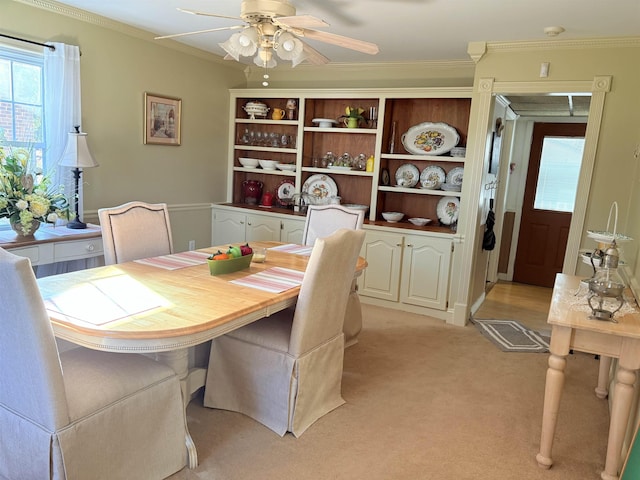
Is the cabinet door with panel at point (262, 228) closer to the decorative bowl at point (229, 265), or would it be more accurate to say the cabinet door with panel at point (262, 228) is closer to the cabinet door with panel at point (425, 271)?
the cabinet door with panel at point (425, 271)

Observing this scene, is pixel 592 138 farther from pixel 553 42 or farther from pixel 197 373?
pixel 197 373

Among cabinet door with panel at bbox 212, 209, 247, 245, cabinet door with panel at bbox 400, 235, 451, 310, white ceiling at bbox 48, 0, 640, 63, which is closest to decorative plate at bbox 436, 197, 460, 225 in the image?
cabinet door with panel at bbox 400, 235, 451, 310

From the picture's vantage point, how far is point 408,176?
4.61m

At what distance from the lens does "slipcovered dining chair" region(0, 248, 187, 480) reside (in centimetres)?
149

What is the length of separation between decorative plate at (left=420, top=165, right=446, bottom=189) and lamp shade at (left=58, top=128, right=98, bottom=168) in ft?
9.68

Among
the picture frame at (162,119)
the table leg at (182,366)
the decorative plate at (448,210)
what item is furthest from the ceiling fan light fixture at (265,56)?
the decorative plate at (448,210)

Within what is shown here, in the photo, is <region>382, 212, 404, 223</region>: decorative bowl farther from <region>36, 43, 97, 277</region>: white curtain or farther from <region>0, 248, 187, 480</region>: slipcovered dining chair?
<region>0, 248, 187, 480</region>: slipcovered dining chair

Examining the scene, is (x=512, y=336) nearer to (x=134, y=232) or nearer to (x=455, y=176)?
(x=455, y=176)

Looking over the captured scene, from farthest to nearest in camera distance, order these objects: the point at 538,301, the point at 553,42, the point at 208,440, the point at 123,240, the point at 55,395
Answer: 1. the point at 538,301
2. the point at 553,42
3. the point at 123,240
4. the point at 208,440
5. the point at 55,395

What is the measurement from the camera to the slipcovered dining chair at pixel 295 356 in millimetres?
2227

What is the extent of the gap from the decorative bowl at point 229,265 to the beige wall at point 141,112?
1.91 m

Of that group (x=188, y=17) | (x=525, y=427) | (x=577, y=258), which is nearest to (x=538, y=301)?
(x=577, y=258)

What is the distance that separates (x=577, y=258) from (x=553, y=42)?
5.41 feet

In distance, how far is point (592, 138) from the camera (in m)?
3.46
